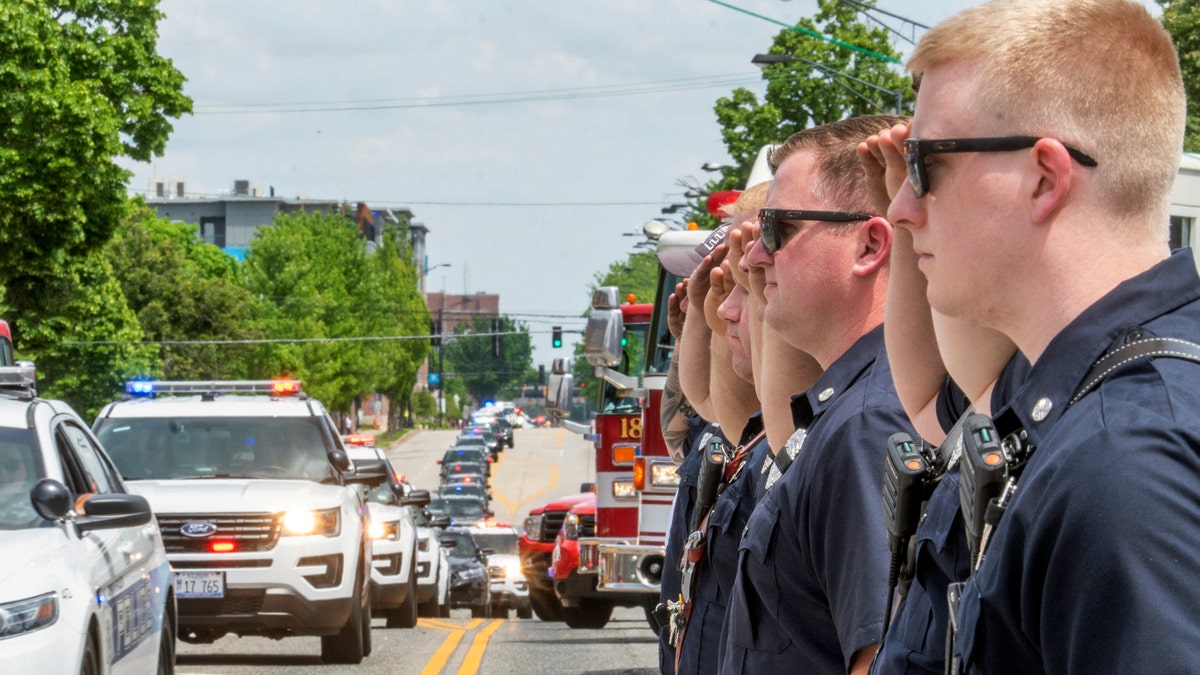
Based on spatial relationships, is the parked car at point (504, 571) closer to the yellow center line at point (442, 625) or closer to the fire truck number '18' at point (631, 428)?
the yellow center line at point (442, 625)

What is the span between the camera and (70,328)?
3684cm

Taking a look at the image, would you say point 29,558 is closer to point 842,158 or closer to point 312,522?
point 842,158

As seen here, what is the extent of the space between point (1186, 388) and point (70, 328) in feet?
122

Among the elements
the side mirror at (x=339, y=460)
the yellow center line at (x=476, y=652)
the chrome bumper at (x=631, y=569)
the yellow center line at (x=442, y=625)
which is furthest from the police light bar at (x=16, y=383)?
the yellow center line at (x=442, y=625)

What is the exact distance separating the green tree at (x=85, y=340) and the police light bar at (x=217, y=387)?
20896 millimetres

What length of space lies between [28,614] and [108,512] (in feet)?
3.29

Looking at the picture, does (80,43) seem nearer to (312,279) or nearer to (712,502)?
(712,502)

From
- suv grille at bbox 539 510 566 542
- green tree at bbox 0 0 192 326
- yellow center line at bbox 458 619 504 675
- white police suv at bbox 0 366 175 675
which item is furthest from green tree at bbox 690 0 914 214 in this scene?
white police suv at bbox 0 366 175 675

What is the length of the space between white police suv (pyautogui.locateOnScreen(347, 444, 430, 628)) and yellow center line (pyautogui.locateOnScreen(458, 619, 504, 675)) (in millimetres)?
1293

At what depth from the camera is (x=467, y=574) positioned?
1407 inches

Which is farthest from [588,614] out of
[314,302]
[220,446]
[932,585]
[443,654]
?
[314,302]

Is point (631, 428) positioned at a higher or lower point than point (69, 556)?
lower

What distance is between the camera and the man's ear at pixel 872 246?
144 inches

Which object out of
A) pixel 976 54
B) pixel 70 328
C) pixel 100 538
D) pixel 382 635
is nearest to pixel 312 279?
pixel 70 328
